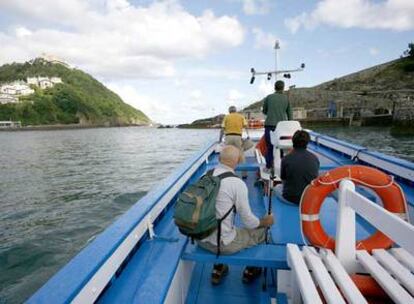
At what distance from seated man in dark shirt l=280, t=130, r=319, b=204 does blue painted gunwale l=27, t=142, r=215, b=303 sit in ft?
5.61

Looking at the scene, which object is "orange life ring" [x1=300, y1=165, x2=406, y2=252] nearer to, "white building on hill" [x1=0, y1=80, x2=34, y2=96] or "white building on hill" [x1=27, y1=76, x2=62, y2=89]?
"white building on hill" [x1=0, y1=80, x2=34, y2=96]

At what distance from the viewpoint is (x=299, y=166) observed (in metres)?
3.73

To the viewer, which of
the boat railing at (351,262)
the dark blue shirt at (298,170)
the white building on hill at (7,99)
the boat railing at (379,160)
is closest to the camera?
the boat railing at (351,262)

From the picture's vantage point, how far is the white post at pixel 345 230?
233cm

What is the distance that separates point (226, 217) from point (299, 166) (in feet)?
4.80

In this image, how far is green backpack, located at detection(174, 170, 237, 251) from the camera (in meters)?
2.47

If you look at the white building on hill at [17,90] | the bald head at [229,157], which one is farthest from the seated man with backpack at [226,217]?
the white building on hill at [17,90]

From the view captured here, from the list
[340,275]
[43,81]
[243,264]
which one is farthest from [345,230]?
[43,81]

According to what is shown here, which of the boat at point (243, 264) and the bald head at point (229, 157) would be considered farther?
the bald head at point (229, 157)

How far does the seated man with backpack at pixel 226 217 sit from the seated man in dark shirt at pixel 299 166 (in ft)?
3.36

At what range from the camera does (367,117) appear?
45312mm

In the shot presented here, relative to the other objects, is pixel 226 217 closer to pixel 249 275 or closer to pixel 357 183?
pixel 249 275

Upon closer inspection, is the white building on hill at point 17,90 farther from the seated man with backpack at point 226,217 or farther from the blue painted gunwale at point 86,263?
the seated man with backpack at point 226,217

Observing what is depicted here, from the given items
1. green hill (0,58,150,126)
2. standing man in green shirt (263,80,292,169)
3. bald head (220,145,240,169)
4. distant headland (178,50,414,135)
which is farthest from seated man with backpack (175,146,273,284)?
green hill (0,58,150,126)
